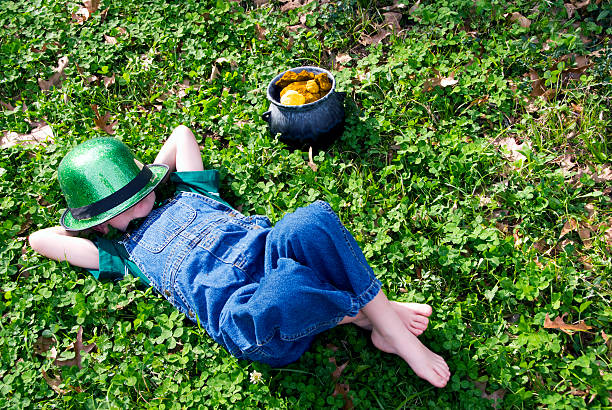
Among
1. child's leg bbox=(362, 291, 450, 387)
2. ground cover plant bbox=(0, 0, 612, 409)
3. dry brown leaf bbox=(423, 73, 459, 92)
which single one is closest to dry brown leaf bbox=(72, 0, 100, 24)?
ground cover plant bbox=(0, 0, 612, 409)

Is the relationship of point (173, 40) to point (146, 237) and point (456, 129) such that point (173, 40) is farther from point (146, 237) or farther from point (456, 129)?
point (456, 129)

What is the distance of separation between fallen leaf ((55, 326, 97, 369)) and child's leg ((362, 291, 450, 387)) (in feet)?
5.76

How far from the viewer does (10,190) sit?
4.00 meters

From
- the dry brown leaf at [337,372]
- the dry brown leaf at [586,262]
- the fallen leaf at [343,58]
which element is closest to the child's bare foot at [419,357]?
the dry brown leaf at [337,372]

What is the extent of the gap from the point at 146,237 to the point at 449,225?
189cm

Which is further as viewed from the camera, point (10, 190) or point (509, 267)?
point (10, 190)

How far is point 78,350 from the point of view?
10.4 feet

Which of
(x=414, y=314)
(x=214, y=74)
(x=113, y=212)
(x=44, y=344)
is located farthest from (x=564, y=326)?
(x=214, y=74)

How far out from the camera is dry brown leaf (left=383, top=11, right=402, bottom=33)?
443 centimetres

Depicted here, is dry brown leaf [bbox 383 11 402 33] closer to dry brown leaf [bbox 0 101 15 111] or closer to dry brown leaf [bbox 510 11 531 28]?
dry brown leaf [bbox 510 11 531 28]

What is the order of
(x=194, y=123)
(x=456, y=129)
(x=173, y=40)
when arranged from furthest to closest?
(x=173, y=40)
(x=194, y=123)
(x=456, y=129)

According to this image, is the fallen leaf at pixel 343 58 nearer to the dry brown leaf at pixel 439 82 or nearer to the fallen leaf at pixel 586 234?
the dry brown leaf at pixel 439 82

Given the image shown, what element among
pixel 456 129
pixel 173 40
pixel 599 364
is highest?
pixel 173 40

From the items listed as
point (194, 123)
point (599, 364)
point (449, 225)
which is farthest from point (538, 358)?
point (194, 123)
